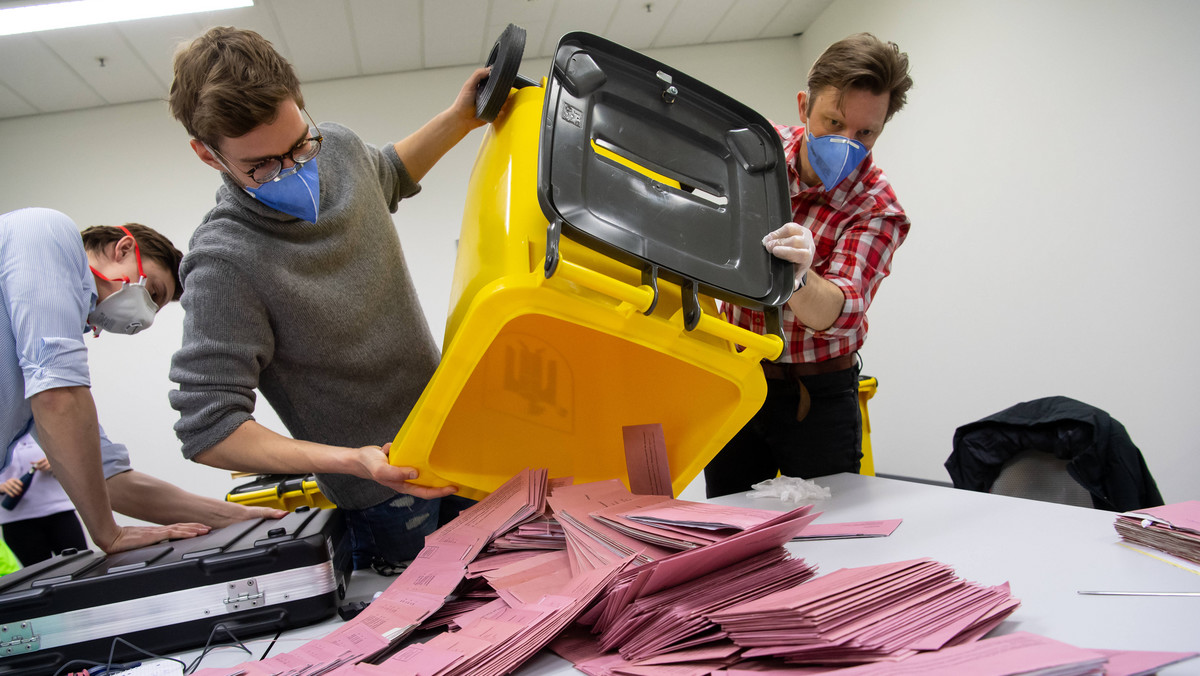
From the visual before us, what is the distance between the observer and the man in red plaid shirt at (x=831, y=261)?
Result: 3.65 feet

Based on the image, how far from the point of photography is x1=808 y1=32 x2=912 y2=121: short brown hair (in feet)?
3.66

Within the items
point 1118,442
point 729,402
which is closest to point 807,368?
point 729,402

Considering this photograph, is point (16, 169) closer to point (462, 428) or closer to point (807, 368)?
point (462, 428)

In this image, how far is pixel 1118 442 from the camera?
144 centimetres

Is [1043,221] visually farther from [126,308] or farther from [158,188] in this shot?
[158,188]

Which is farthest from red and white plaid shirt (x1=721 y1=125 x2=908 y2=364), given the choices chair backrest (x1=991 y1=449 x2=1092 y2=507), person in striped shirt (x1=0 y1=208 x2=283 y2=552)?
person in striped shirt (x1=0 y1=208 x2=283 y2=552)

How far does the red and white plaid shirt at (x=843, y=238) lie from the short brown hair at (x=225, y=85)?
0.80 meters

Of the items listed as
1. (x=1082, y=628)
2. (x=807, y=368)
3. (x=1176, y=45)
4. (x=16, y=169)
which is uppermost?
(x=16, y=169)

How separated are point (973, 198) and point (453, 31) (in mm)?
3051

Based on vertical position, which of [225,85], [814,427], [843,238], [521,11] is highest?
[521,11]

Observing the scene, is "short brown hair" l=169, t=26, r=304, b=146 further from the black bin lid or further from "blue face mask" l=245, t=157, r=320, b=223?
the black bin lid

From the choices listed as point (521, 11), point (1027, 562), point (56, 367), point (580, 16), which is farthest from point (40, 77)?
point (1027, 562)

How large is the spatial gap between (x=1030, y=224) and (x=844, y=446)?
2.40 m

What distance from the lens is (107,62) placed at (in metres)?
3.71
